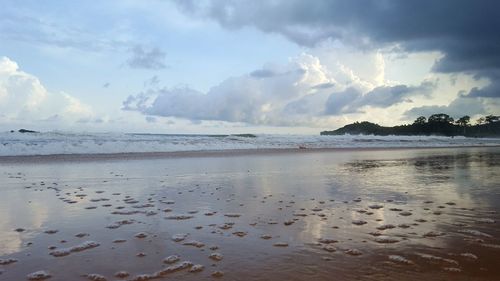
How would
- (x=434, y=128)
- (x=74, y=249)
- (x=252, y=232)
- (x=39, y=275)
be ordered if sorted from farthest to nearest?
(x=434, y=128), (x=252, y=232), (x=74, y=249), (x=39, y=275)

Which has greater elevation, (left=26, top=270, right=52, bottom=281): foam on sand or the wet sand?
the wet sand

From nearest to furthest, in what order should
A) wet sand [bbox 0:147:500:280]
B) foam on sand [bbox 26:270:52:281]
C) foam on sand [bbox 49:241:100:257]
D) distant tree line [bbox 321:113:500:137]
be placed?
foam on sand [bbox 26:270:52:281] → wet sand [bbox 0:147:500:280] → foam on sand [bbox 49:241:100:257] → distant tree line [bbox 321:113:500:137]

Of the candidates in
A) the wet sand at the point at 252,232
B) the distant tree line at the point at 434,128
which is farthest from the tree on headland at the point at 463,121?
the wet sand at the point at 252,232

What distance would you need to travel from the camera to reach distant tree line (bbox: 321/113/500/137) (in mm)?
101125

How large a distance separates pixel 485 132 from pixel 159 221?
129 m

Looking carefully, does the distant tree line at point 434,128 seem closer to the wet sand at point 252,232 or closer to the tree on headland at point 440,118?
the tree on headland at point 440,118

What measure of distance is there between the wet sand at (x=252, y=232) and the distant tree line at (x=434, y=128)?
9147 centimetres

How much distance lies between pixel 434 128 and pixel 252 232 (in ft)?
361

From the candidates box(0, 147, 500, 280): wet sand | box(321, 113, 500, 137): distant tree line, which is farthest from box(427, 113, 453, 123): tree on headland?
box(0, 147, 500, 280): wet sand

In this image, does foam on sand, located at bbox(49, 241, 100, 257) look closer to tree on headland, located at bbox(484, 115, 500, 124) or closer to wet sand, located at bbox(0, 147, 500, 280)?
wet sand, located at bbox(0, 147, 500, 280)

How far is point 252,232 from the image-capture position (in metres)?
6.13

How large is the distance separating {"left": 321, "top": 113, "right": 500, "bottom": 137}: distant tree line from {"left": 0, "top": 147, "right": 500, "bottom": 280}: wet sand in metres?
91.5

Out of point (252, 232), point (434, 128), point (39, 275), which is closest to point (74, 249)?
point (39, 275)

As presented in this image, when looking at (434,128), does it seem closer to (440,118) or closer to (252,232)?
(440,118)
